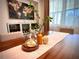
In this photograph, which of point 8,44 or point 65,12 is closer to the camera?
point 8,44

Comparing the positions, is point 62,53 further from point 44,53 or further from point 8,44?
point 8,44

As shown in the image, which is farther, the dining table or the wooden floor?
the wooden floor

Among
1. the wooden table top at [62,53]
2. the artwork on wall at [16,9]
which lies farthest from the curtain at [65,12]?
the wooden table top at [62,53]

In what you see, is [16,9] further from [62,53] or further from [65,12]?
[62,53]

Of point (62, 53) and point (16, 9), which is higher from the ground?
point (16, 9)

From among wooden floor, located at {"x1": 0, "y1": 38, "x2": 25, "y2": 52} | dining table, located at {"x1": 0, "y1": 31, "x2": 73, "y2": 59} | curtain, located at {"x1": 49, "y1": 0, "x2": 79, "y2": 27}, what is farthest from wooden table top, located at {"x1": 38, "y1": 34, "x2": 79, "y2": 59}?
curtain, located at {"x1": 49, "y1": 0, "x2": 79, "y2": 27}

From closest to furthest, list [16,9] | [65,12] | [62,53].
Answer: [62,53], [16,9], [65,12]

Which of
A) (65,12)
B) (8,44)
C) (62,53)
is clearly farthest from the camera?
(65,12)

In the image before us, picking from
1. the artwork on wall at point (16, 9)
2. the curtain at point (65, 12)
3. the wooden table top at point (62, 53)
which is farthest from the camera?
the curtain at point (65, 12)

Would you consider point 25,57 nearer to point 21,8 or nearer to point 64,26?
point 21,8

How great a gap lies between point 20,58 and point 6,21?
2.11 meters

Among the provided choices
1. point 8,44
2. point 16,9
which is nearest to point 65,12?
point 16,9

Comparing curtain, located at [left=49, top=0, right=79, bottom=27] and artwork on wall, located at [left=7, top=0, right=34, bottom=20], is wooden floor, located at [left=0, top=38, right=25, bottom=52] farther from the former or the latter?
curtain, located at [left=49, top=0, right=79, bottom=27]

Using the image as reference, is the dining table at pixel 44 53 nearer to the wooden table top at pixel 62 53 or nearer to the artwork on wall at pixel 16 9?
the wooden table top at pixel 62 53
